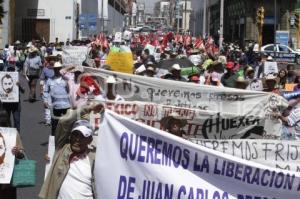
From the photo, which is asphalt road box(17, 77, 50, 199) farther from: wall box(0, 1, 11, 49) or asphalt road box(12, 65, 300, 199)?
wall box(0, 1, 11, 49)

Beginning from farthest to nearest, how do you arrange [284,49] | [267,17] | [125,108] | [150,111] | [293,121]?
[267,17]
[284,49]
[293,121]
[125,108]
[150,111]

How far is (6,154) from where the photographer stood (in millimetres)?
6555

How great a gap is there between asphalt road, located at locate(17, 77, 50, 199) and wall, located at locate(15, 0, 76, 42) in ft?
91.2

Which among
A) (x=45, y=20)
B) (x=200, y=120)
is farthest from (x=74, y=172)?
(x=45, y=20)

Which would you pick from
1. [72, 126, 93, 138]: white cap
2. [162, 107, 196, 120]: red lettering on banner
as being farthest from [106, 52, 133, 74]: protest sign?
[72, 126, 93, 138]: white cap

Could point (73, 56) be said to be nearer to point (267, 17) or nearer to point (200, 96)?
point (200, 96)

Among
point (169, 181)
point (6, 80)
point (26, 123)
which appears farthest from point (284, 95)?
point (26, 123)

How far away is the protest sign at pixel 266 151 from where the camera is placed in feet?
19.8

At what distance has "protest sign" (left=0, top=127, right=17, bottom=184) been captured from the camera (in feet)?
21.2

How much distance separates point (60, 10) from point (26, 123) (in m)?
33.6

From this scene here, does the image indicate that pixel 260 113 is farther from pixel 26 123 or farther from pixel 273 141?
pixel 26 123

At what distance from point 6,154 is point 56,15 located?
43.7 metres

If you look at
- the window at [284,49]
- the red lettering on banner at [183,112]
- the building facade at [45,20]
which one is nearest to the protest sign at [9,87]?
the red lettering on banner at [183,112]

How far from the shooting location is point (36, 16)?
4944 centimetres
